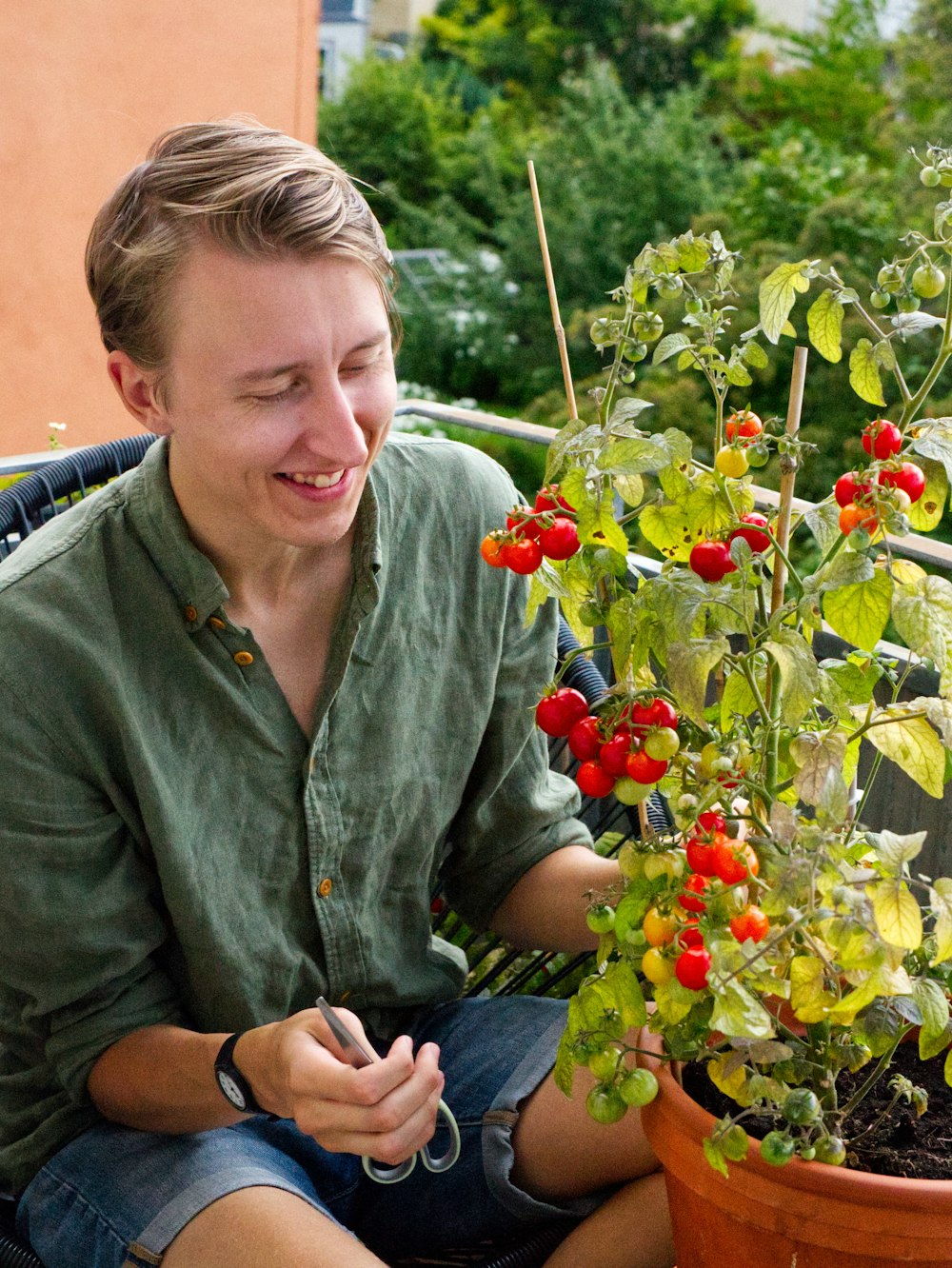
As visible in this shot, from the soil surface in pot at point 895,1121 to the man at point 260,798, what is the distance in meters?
0.21

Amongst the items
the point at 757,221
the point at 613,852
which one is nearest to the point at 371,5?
the point at 757,221

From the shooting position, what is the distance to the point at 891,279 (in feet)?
2.84

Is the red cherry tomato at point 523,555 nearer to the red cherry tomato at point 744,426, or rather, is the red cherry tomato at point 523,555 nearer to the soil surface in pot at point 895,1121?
the red cherry tomato at point 744,426

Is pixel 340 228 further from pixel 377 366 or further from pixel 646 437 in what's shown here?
pixel 646 437

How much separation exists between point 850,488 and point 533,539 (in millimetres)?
206

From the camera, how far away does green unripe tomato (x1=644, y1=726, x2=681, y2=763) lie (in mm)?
875

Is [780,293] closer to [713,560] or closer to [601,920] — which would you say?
[713,560]

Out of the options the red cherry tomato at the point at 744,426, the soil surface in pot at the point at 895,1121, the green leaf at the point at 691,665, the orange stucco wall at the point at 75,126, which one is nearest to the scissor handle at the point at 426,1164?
the soil surface in pot at the point at 895,1121

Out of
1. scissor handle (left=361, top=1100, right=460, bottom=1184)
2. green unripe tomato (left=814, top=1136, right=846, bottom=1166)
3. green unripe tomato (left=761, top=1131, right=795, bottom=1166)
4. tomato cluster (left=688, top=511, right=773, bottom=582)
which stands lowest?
scissor handle (left=361, top=1100, right=460, bottom=1184)

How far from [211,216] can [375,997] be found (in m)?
0.70

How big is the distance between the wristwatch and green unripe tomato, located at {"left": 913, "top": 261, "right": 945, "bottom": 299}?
0.73m

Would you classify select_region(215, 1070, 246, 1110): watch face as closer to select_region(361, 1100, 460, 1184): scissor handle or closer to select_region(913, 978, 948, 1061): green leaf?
select_region(361, 1100, 460, 1184): scissor handle

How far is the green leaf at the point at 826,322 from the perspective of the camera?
90cm

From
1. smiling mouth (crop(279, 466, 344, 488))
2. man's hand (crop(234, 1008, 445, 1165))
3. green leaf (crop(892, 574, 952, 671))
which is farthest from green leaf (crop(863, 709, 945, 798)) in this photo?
smiling mouth (crop(279, 466, 344, 488))
